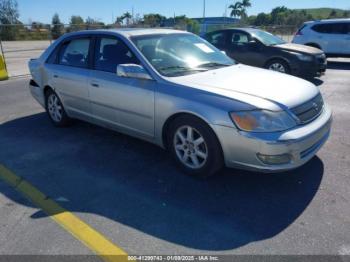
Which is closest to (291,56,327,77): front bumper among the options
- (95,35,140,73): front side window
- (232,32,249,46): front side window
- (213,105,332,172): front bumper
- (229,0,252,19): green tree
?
(232,32,249,46): front side window

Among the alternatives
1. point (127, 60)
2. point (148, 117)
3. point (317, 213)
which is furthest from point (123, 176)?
point (317, 213)

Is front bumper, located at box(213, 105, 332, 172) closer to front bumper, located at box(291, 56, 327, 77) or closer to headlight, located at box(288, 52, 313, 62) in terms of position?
front bumper, located at box(291, 56, 327, 77)

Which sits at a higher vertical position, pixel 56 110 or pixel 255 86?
pixel 255 86

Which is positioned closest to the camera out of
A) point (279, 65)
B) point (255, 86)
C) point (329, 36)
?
point (255, 86)

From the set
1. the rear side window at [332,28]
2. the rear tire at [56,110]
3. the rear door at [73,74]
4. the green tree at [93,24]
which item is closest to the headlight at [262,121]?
the rear door at [73,74]

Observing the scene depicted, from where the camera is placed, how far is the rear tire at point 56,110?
222 inches

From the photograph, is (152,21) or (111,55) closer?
(111,55)

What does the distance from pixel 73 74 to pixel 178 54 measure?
5.65ft

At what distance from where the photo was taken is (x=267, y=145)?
317cm

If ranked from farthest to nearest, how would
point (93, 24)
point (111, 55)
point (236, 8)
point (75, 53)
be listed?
point (236, 8) → point (93, 24) → point (75, 53) → point (111, 55)

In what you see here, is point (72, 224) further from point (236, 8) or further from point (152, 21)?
point (236, 8)

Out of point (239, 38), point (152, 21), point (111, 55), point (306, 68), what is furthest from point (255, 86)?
point (152, 21)

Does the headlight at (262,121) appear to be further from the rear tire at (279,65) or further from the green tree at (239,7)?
the green tree at (239,7)

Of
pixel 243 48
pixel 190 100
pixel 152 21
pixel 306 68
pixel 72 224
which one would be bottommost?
pixel 152 21
